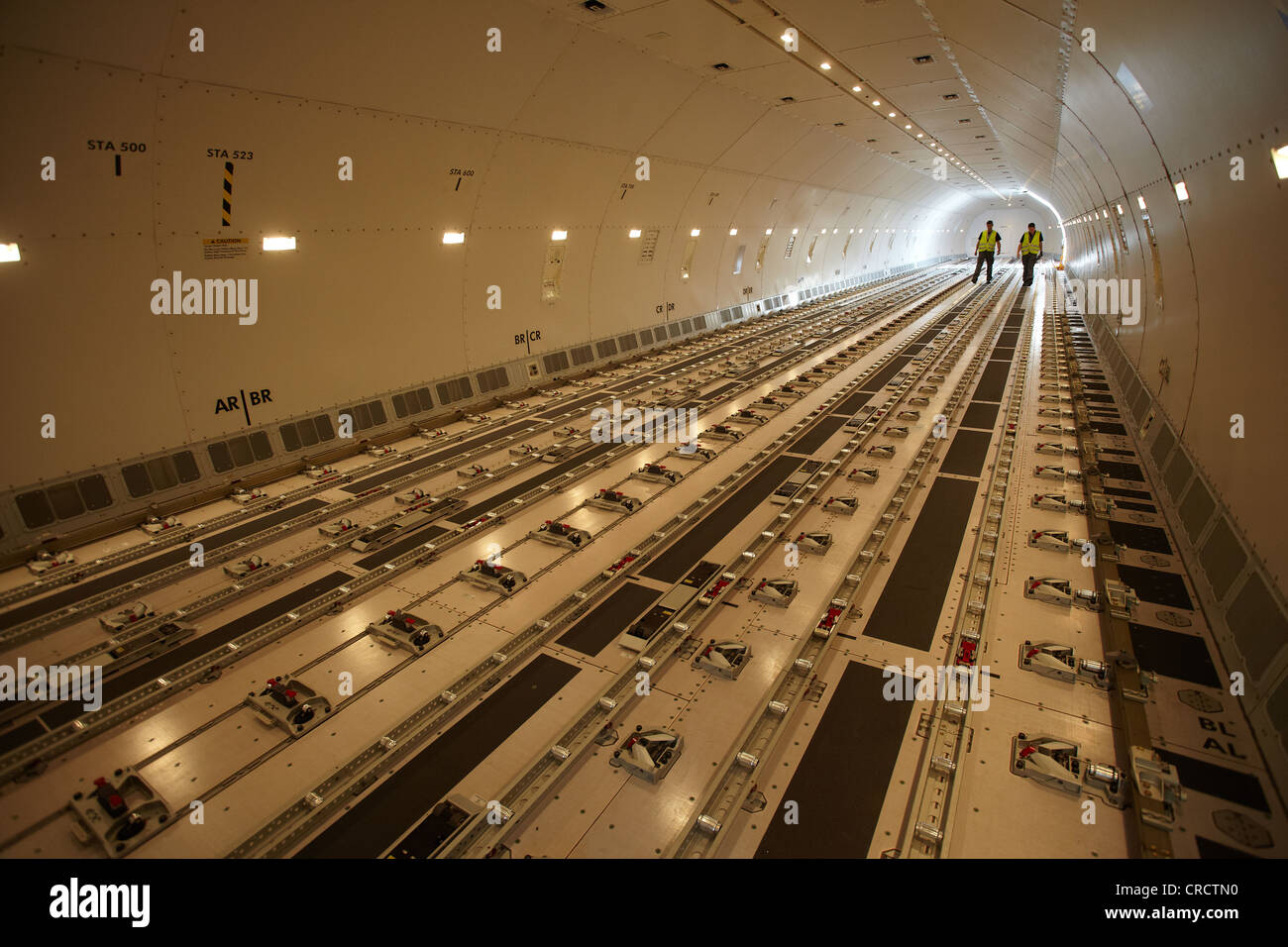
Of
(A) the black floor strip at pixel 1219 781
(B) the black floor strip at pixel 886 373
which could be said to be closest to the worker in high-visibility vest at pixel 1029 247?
(B) the black floor strip at pixel 886 373

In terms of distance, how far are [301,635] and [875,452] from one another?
8346 millimetres

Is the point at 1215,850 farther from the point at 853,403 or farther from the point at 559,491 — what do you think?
the point at 853,403

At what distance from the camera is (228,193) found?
8141 millimetres

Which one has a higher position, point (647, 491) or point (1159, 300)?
point (1159, 300)

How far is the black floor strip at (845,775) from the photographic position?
151 inches

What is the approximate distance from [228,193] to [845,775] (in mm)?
9376

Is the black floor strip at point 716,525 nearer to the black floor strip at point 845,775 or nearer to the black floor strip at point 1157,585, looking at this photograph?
the black floor strip at point 845,775

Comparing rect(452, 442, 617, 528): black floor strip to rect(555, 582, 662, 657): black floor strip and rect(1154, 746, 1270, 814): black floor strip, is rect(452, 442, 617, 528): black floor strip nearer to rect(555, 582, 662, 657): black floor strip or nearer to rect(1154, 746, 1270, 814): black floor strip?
rect(555, 582, 662, 657): black floor strip

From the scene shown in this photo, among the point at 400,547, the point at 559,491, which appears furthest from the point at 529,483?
the point at 400,547

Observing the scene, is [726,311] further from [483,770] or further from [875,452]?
[483,770]

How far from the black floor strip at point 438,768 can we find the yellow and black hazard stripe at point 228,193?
704 cm

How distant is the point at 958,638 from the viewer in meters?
5.69

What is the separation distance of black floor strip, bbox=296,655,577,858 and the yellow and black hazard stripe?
277 inches
